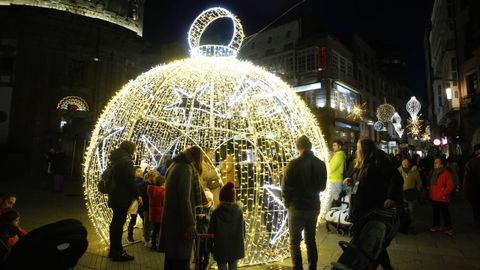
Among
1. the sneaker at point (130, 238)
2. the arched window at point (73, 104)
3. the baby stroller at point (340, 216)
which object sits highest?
the arched window at point (73, 104)

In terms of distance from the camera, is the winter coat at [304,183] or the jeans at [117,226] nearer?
the winter coat at [304,183]

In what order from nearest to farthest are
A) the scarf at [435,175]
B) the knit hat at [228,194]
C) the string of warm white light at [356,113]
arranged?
A: the knit hat at [228,194]
the scarf at [435,175]
the string of warm white light at [356,113]

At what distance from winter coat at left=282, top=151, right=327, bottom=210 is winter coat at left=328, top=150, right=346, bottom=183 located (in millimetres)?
3426

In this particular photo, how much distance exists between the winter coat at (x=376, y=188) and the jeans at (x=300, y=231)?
64 cm

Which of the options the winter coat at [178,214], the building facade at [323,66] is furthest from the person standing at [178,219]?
the building facade at [323,66]

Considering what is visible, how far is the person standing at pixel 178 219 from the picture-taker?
3662mm

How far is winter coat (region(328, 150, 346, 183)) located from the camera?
777cm

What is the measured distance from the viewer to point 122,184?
5195 millimetres

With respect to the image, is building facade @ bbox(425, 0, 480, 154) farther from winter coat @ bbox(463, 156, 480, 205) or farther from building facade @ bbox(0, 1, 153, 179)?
building facade @ bbox(0, 1, 153, 179)

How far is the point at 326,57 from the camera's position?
91.7 feet

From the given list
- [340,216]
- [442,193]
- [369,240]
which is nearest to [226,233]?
[369,240]

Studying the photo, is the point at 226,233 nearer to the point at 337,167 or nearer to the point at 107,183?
the point at 107,183

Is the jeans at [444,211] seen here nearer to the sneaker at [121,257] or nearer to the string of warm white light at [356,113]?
the sneaker at [121,257]

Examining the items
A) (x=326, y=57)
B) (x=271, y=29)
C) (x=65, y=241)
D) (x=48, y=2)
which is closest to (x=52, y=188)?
(x=65, y=241)
